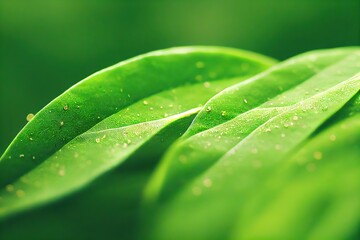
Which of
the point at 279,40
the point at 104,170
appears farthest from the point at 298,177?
the point at 279,40

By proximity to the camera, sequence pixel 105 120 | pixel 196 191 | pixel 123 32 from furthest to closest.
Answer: pixel 123 32
pixel 105 120
pixel 196 191

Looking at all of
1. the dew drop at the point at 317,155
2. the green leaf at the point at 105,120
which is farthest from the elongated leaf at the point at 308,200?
the green leaf at the point at 105,120

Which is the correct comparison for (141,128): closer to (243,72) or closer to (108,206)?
(108,206)

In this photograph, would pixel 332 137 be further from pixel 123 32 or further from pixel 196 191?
pixel 123 32

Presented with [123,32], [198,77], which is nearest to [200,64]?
[198,77]

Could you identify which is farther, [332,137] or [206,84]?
[206,84]

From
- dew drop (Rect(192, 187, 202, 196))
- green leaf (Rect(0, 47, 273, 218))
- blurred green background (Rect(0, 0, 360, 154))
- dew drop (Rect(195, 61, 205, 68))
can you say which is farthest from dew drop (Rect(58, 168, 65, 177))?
blurred green background (Rect(0, 0, 360, 154))
